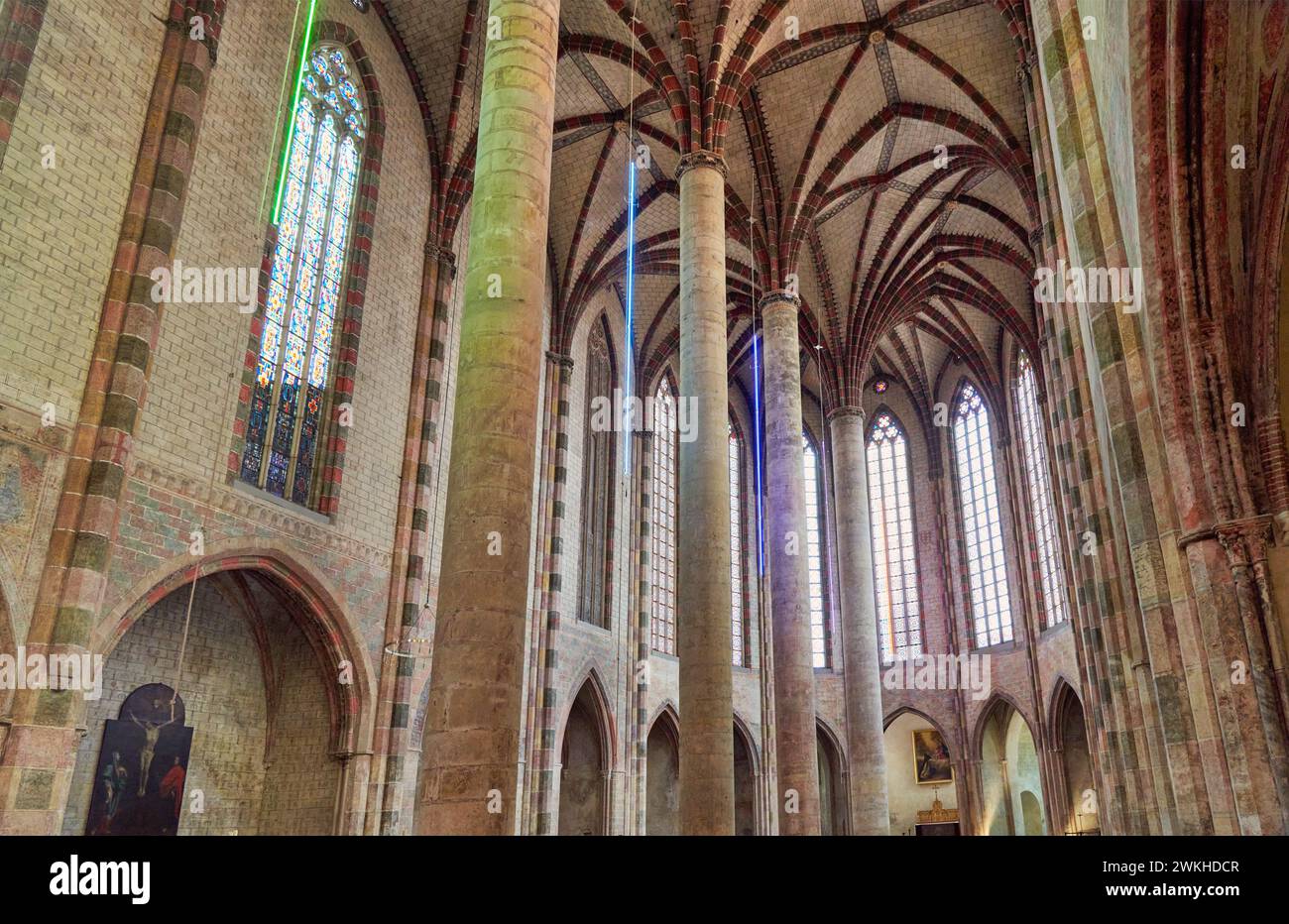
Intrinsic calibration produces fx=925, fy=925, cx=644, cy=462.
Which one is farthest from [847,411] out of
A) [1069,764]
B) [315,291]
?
[315,291]

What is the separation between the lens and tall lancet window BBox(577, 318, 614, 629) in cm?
2066

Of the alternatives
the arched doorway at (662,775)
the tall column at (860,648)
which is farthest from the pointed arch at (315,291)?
the arched doorway at (662,775)

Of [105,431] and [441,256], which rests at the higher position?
[441,256]

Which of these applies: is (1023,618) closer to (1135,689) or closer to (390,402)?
(1135,689)

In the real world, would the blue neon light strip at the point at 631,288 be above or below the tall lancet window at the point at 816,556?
above

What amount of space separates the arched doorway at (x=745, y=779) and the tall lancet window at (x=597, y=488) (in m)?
6.09

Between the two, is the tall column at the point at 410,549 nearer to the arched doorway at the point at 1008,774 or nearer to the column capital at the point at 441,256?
the column capital at the point at 441,256

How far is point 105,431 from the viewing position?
31.8 ft

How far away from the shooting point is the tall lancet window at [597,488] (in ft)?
67.8

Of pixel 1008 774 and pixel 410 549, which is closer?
pixel 410 549

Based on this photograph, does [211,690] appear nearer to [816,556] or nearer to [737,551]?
[737,551]

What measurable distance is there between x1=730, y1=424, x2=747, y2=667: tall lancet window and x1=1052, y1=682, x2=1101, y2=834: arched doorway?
25.9ft

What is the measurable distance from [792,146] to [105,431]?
13.2 meters

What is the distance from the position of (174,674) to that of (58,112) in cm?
718
